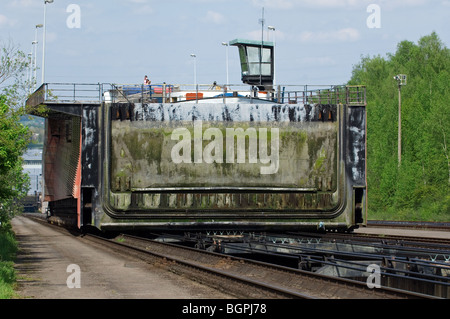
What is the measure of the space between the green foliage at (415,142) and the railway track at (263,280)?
1364 inches

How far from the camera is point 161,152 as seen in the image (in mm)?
20641

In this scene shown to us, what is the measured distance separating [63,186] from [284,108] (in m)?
10.9

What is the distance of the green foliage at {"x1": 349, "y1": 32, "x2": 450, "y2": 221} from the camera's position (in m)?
58.2

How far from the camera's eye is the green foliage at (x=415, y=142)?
191 feet

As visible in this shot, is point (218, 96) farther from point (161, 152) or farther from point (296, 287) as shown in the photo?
point (296, 287)

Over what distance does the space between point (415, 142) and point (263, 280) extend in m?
53.2

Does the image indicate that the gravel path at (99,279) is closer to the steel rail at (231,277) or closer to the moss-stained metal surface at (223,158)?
the steel rail at (231,277)

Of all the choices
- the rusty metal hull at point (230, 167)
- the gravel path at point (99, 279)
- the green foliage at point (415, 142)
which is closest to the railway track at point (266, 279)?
the gravel path at point (99, 279)

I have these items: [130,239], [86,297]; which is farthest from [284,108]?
[130,239]

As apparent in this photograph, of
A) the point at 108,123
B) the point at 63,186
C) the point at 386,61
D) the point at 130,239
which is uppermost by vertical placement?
the point at 386,61

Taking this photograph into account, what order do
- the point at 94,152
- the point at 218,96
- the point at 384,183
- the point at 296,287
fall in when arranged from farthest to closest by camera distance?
1. the point at 384,183
2. the point at 218,96
3. the point at 94,152
4. the point at 296,287

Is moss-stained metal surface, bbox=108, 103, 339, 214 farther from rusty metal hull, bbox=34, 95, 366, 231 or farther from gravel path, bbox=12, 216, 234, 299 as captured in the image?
gravel path, bbox=12, 216, 234, 299

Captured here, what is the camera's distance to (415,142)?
6794cm

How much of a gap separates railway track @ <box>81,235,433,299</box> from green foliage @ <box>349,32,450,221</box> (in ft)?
114
